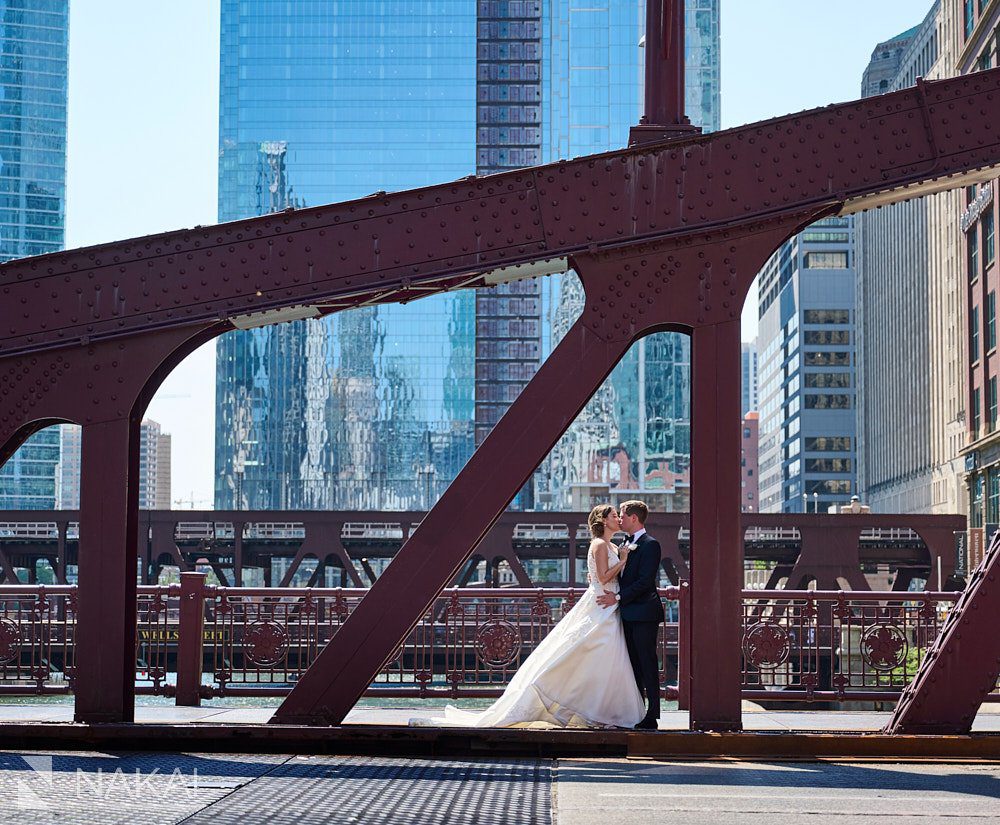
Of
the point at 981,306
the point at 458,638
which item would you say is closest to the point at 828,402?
the point at 981,306

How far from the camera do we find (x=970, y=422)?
6856cm

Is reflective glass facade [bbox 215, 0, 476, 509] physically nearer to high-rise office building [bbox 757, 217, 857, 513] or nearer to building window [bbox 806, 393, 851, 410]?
high-rise office building [bbox 757, 217, 857, 513]

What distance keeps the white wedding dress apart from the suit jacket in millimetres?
131

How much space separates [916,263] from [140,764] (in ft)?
393

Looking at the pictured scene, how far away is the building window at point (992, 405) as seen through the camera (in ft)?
209

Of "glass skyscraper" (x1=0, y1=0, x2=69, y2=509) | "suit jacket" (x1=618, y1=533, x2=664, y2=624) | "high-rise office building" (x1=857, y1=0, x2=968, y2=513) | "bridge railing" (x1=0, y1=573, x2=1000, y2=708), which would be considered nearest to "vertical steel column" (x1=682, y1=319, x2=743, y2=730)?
"suit jacket" (x1=618, y1=533, x2=664, y2=624)

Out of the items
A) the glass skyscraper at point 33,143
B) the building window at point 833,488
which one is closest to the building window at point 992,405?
the building window at point 833,488

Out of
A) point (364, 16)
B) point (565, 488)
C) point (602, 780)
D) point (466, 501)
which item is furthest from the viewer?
point (364, 16)

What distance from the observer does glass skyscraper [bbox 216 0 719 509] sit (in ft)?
506

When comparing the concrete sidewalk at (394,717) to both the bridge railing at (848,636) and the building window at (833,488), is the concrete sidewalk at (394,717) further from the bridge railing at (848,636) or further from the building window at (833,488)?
the building window at (833,488)

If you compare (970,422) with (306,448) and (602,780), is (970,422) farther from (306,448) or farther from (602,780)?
(306,448)

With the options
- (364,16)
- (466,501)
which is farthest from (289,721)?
(364,16)

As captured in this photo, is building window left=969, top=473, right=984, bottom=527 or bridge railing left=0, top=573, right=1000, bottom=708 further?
building window left=969, top=473, right=984, bottom=527

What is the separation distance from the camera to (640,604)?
34.5 ft
